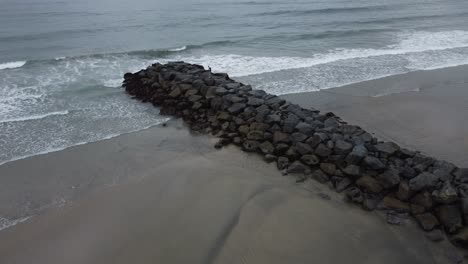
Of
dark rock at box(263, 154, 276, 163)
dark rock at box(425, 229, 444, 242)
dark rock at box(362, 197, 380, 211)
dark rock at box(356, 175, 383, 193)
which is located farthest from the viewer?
dark rock at box(263, 154, 276, 163)

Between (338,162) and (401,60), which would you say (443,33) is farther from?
(338,162)

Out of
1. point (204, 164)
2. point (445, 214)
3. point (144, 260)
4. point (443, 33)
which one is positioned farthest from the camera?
point (443, 33)

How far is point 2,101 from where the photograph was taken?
12281 mm

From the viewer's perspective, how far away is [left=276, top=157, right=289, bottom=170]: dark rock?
8.06 meters

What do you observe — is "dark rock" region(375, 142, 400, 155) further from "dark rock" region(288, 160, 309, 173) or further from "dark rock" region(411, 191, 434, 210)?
"dark rock" region(288, 160, 309, 173)

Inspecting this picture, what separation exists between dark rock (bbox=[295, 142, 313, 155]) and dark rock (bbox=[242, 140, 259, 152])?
3.32 ft

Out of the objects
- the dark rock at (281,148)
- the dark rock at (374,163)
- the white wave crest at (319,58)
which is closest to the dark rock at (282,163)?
the dark rock at (281,148)

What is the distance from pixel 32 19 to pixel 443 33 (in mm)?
28938

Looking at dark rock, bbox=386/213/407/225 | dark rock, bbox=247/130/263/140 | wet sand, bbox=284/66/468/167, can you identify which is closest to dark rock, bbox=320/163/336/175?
dark rock, bbox=386/213/407/225

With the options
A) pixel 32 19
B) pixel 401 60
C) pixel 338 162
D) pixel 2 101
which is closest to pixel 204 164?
pixel 338 162

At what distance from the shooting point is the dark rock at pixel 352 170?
7328 millimetres

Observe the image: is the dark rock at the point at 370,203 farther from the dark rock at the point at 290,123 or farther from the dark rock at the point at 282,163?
the dark rock at the point at 290,123

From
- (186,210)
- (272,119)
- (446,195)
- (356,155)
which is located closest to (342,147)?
(356,155)

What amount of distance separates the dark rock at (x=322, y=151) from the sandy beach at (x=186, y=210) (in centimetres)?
68
